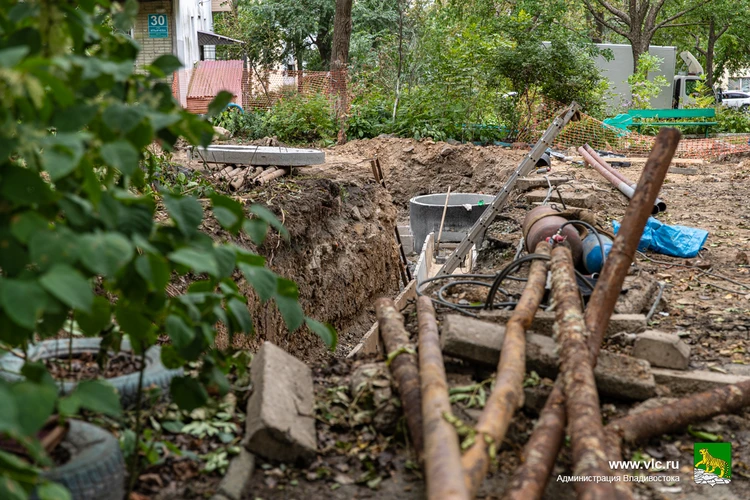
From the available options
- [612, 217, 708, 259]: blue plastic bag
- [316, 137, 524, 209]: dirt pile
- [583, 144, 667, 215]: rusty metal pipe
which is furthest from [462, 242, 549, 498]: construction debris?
[316, 137, 524, 209]: dirt pile

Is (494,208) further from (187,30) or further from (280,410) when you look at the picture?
(187,30)

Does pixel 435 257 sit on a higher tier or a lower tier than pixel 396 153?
lower

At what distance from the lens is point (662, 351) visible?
12.7 feet

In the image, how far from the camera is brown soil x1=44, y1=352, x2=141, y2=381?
9.30ft

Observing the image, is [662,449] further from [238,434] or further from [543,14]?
[543,14]

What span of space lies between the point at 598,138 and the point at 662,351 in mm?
16295

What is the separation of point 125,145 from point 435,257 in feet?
34.2

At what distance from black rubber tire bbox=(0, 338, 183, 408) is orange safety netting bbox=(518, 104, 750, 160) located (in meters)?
16.4

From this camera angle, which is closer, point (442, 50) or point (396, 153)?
point (396, 153)

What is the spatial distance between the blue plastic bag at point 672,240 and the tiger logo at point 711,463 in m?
4.07

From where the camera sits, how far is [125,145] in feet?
6.29

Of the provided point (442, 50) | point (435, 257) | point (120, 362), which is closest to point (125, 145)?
point (120, 362)

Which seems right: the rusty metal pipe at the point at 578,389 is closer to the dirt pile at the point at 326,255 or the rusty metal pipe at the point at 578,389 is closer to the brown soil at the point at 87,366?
the brown soil at the point at 87,366

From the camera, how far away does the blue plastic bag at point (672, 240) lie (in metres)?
6.98
